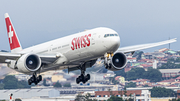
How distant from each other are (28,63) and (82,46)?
6672 millimetres

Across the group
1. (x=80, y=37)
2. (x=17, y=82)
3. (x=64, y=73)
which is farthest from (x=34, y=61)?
(x=17, y=82)

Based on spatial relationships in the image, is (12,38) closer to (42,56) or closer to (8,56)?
(8,56)

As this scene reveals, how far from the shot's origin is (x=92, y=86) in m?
149

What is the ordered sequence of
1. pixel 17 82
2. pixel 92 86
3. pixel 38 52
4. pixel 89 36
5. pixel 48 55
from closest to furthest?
pixel 89 36 < pixel 48 55 < pixel 38 52 < pixel 17 82 < pixel 92 86

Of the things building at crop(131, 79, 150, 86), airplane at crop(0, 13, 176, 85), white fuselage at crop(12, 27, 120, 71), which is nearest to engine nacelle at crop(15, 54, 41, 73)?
airplane at crop(0, 13, 176, 85)

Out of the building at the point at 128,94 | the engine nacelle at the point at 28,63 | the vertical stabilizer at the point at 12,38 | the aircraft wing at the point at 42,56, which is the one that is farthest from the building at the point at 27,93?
the engine nacelle at the point at 28,63

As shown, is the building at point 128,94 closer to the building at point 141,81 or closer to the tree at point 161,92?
the tree at point 161,92

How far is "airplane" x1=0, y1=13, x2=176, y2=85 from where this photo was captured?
44.5m

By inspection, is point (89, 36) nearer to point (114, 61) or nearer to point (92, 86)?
point (114, 61)

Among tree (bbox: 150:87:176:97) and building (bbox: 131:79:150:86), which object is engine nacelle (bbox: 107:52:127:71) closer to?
tree (bbox: 150:87:176:97)

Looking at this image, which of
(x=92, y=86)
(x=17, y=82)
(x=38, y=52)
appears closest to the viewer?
(x=38, y=52)

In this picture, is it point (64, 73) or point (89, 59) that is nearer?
point (89, 59)

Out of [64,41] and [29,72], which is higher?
[64,41]

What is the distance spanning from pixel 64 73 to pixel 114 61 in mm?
27680
